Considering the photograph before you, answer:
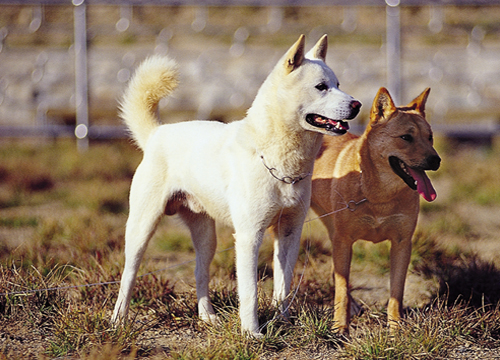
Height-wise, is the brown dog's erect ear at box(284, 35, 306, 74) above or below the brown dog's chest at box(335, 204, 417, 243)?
above

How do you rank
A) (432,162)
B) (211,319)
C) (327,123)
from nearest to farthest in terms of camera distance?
(327,123) → (432,162) → (211,319)

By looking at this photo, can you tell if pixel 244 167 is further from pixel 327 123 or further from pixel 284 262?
pixel 284 262

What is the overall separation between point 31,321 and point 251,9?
13.8 meters

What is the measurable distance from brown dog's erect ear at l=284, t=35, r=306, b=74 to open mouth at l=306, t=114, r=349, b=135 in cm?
26

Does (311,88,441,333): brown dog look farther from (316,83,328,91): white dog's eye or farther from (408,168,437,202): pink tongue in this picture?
(316,83,328,91): white dog's eye

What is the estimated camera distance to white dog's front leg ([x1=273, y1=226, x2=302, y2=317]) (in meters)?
3.01

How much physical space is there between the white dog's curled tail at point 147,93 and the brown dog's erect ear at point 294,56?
87 cm

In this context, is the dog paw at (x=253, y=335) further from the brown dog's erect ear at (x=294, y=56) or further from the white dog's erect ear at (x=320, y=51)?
the white dog's erect ear at (x=320, y=51)

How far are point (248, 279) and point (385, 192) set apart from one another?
1.00 meters

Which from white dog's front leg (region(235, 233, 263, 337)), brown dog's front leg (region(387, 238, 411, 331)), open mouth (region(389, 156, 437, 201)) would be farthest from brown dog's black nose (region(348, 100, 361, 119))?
brown dog's front leg (region(387, 238, 411, 331))

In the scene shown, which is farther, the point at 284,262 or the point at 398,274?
the point at 398,274

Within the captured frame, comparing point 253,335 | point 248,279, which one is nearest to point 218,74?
point 248,279

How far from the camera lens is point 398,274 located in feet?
10.7

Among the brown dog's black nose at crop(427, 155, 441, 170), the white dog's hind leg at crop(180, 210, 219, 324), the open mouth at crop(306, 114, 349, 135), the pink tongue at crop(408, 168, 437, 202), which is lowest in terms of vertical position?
the white dog's hind leg at crop(180, 210, 219, 324)
